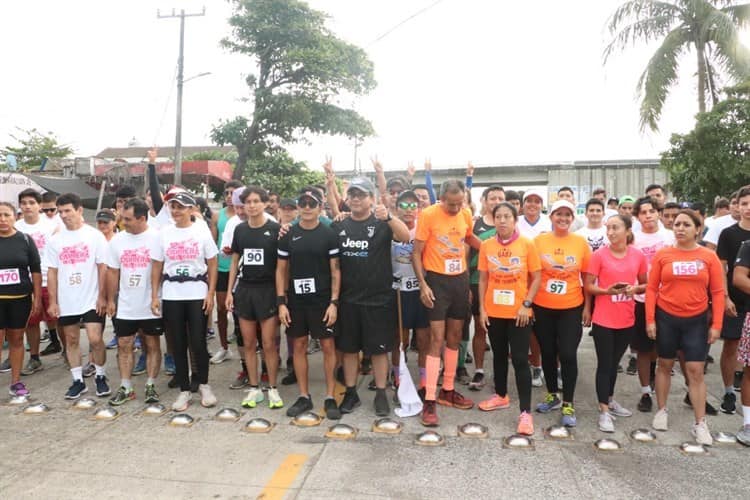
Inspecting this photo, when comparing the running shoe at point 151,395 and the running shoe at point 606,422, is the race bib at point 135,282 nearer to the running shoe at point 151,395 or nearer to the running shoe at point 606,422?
the running shoe at point 151,395

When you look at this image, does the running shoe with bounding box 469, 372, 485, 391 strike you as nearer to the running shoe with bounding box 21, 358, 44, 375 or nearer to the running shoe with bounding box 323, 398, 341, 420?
the running shoe with bounding box 323, 398, 341, 420

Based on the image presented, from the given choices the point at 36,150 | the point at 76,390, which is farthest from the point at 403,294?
the point at 36,150

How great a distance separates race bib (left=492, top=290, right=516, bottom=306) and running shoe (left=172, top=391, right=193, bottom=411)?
2924 millimetres

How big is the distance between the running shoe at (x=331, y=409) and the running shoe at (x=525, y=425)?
1506 millimetres

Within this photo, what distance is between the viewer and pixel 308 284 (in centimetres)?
453

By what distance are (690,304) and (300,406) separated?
11.0 feet

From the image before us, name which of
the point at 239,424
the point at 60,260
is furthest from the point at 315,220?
the point at 60,260

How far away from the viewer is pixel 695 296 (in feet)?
13.3

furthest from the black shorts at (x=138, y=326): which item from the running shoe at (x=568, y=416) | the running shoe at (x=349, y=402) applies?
the running shoe at (x=568, y=416)

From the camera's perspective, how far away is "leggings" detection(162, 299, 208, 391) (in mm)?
4699

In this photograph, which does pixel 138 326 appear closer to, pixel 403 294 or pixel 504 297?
pixel 403 294

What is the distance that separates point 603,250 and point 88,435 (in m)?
4.56

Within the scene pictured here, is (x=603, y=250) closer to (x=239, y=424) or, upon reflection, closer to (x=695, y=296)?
(x=695, y=296)

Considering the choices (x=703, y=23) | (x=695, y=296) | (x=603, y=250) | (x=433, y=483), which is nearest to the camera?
(x=433, y=483)
